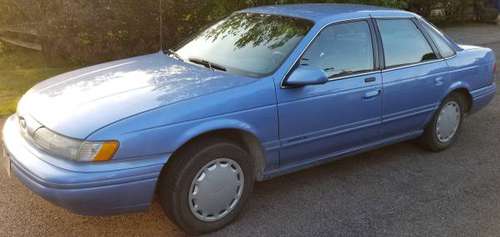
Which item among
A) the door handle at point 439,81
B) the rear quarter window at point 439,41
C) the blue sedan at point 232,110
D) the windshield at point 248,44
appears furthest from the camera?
the rear quarter window at point 439,41

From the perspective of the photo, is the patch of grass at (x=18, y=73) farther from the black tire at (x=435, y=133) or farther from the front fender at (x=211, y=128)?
the black tire at (x=435, y=133)

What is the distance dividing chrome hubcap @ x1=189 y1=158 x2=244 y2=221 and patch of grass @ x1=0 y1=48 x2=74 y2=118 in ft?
12.0

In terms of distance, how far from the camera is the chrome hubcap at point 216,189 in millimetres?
3375

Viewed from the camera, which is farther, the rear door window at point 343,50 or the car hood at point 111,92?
the rear door window at point 343,50

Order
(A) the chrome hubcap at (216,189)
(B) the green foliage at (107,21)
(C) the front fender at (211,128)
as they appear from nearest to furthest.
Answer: (C) the front fender at (211,128)
(A) the chrome hubcap at (216,189)
(B) the green foliage at (107,21)

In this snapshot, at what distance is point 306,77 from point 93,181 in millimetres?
1617

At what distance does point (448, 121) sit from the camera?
5195 mm

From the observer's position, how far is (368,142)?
4.46 meters

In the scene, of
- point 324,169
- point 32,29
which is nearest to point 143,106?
point 324,169

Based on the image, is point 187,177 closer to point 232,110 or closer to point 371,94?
point 232,110

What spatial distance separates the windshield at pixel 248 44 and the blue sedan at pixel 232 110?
0.6 inches

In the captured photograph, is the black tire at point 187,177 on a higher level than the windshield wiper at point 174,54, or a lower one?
lower

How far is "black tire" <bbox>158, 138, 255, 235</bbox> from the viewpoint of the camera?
10.7 ft

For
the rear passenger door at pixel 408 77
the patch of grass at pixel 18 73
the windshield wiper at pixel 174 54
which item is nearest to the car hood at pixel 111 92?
the windshield wiper at pixel 174 54
